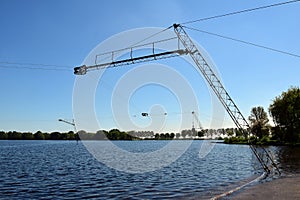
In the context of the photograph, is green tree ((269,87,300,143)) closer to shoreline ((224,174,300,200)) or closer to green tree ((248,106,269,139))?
green tree ((248,106,269,139))

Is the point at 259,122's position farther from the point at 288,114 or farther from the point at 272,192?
the point at 272,192

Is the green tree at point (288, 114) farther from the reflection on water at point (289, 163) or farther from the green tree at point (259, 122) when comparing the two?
the reflection on water at point (289, 163)

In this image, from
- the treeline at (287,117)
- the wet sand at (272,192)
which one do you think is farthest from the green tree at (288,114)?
the wet sand at (272,192)

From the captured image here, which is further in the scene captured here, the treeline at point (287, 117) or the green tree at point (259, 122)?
the green tree at point (259, 122)

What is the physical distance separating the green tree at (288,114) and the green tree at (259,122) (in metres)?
11.6

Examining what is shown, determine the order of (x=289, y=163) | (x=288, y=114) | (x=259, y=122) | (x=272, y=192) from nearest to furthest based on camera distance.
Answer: (x=272, y=192) → (x=289, y=163) → (x=288, y=114) → (x=259, y=122)

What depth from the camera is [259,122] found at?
135625 millimetres

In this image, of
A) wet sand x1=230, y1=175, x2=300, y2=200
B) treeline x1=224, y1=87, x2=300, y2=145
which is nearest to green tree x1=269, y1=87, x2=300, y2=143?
treeline x1=224, y1=87, x2=300, y2=145

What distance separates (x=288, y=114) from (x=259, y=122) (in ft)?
129

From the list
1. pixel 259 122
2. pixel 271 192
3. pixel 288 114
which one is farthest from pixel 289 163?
pixel 259 122

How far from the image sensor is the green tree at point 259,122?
12684cm

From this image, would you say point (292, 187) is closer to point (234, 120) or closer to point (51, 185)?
point (234, 120)

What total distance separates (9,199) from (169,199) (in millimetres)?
10820

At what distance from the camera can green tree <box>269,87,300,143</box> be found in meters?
94.9
